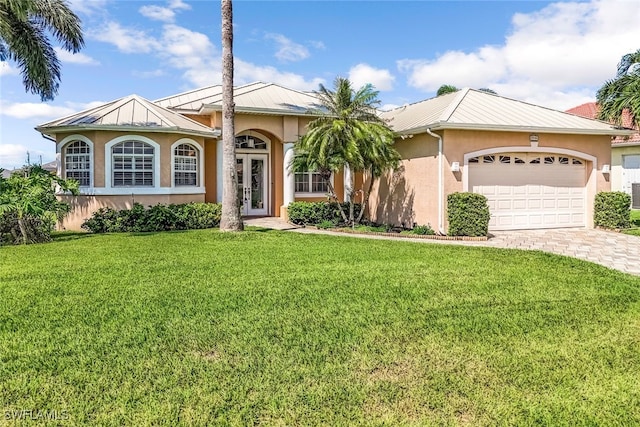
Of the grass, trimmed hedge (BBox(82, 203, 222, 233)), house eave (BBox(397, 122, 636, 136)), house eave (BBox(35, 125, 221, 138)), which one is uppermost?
house eave (BBox(35, 125, 221, 138))

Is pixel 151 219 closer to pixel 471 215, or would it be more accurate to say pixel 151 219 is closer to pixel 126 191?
pixel 126 191

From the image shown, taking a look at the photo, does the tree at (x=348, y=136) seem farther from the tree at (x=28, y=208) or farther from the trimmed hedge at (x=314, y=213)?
the tree at (x=28, y=208)

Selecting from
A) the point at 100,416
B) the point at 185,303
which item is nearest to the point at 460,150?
the point at 185,303

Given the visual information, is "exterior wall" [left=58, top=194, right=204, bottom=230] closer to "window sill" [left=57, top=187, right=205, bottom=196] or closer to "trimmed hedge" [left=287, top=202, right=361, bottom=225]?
"window sill" [left=57, top=187, right=205, bottom=196]

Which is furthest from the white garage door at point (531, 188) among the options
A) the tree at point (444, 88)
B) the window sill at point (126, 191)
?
the tree at point (444, 88)

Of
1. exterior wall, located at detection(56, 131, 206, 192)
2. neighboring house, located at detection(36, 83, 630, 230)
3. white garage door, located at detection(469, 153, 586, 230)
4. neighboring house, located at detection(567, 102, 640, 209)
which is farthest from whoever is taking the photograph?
neighboring house, located at detection(567, 102, 640, 209)

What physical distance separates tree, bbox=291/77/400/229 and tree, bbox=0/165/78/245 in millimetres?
7919

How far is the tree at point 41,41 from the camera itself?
621 inches

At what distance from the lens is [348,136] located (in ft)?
47.9

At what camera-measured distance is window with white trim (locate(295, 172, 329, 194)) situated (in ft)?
64.8

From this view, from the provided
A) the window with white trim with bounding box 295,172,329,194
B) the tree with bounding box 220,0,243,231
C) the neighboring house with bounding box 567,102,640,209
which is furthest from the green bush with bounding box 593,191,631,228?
the tree with bounding box 220,0,243,231

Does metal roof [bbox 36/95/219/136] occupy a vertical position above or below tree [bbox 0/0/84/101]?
below

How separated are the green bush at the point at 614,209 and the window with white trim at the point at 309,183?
10.3 metres

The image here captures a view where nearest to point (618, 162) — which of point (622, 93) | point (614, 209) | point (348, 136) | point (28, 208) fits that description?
point (622, 93)
